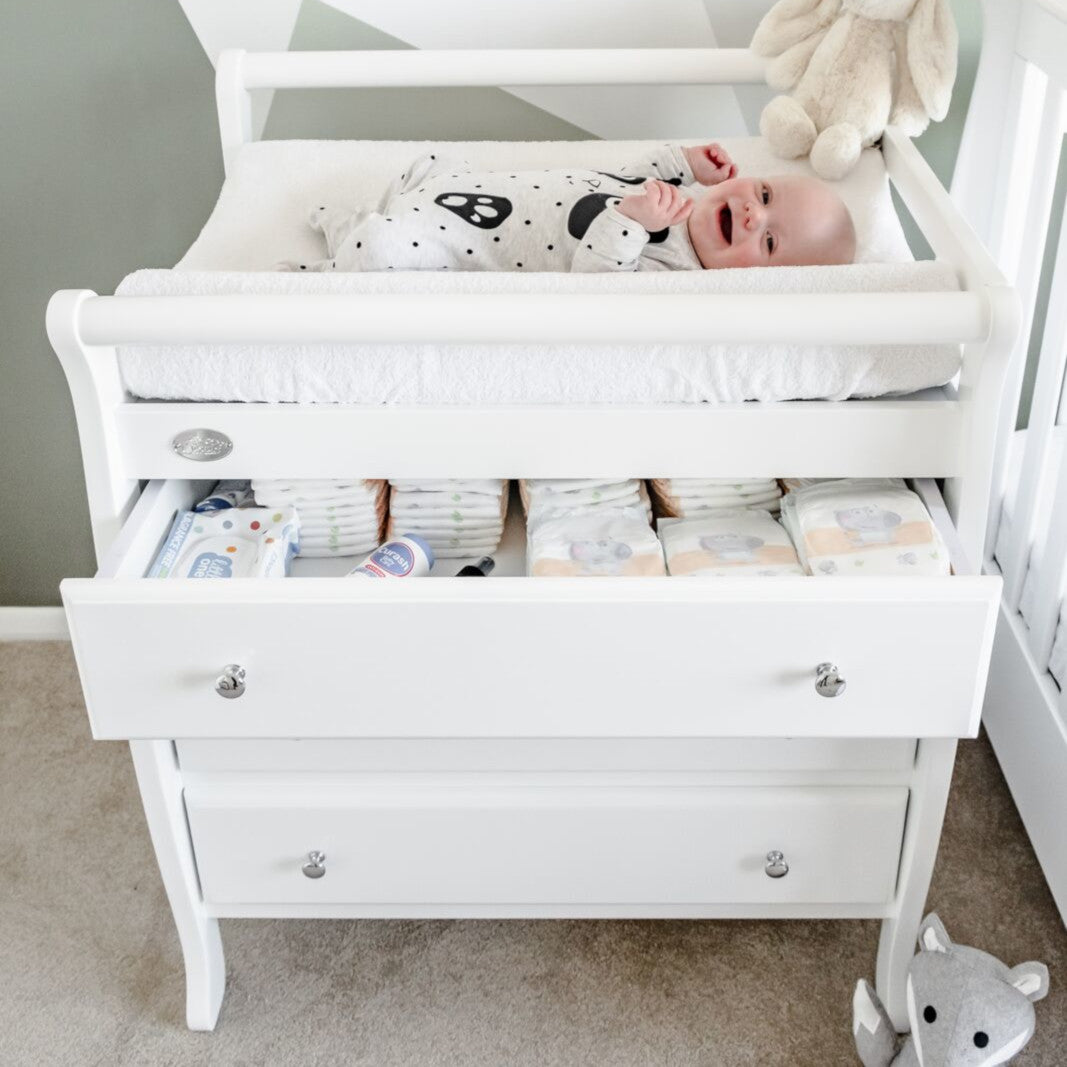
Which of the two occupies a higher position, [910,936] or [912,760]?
[912,760]

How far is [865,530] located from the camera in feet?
3.92

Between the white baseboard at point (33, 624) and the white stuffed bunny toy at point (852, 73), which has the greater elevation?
the white stuffed bunny toy at point (852, 73)

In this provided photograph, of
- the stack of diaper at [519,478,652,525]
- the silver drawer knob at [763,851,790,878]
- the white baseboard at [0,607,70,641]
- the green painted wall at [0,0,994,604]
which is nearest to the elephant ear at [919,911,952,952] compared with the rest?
the silver drawer knob at [763,851,790,878]

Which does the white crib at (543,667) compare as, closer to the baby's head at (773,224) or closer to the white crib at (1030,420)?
the baby's head at (773,224)

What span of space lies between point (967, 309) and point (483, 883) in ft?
2.45

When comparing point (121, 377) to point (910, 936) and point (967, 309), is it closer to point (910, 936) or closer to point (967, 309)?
point (967, 309)

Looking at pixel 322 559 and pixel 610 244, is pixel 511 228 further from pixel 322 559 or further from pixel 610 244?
pixel 322 559

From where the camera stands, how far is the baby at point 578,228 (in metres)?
1.32

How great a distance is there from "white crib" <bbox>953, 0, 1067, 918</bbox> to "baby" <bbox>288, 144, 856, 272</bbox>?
0.30 meters

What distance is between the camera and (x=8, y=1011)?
57.9 inches

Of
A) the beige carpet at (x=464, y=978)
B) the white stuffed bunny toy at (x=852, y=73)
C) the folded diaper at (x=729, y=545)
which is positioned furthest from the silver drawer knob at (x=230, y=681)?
the white stuffed bunny toy at (x=852, y=73)

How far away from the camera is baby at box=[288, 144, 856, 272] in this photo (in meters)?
1.32

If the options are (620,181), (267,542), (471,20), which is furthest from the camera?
(471,20)

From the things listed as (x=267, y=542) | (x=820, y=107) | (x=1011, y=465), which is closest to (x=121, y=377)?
(x=267, y=542)
